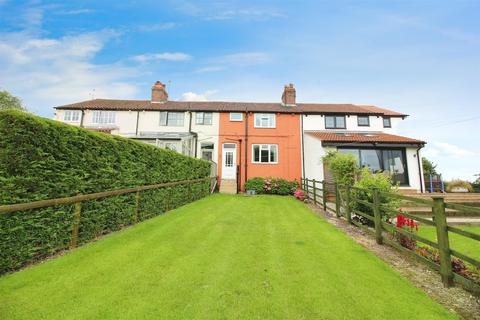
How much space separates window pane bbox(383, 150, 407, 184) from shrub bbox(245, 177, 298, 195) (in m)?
7.14

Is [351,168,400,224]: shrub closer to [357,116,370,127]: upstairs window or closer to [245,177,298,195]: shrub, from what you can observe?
[245,177,298,195]: shrub

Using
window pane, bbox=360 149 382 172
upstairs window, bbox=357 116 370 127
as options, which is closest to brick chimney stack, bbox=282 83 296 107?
upstairs window, bbox=357 116 370 127

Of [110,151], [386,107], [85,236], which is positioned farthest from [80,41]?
[386,107]

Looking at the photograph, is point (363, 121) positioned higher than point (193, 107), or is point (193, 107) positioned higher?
point (193, 107)

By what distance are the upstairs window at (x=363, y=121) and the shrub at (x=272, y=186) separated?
8.82m

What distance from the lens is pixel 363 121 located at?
63.9 feet

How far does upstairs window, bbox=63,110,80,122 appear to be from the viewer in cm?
1920

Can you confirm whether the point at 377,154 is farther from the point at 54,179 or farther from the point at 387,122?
the point at 54,179

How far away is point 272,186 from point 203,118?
9.05 m

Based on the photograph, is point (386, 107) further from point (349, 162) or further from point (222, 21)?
point (222, 21)

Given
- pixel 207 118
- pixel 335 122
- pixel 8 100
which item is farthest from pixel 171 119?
pixel 8 100

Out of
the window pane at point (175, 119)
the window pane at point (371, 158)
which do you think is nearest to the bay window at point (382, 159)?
the window pane at point (371, 158)

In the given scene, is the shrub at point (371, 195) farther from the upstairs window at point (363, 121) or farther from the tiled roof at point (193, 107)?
the upstairs window at point (363, 121)

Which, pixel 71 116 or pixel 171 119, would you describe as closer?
pixel 71 116
